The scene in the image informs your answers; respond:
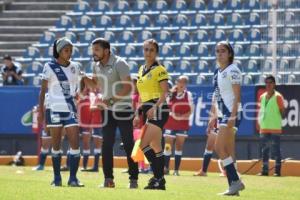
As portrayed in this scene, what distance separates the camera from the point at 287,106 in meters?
22.7

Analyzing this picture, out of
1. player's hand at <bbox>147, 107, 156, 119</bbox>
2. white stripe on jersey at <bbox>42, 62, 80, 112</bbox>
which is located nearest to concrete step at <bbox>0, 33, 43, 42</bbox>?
white stripe on jersey at <bbox>42, 62, 80, 112</bbox>

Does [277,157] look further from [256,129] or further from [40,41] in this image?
[40,41]

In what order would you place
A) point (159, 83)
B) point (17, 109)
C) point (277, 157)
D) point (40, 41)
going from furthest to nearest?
point (40, 41)
point (17, 109)
point (277, 157)
point (159, 83)

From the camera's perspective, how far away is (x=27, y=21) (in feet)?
108

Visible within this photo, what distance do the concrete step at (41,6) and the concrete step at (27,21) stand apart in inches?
30.6

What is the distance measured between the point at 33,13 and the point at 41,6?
1.48 ft

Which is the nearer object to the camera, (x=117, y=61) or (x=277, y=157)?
(x=117, y=61)

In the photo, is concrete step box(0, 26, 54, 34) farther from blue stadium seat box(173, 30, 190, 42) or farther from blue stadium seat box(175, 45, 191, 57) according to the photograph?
blue stadium seat box(175, 45, 191, 57)

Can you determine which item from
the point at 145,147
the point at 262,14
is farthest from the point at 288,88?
the point at 145,147

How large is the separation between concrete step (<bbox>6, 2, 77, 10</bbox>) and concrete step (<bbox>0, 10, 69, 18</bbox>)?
1.05 ft

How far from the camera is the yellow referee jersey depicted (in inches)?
580

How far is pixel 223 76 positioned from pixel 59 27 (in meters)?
Result: 17.8

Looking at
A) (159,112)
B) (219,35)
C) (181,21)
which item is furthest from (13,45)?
(159,112)

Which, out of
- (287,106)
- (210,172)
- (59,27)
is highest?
(59,27)
